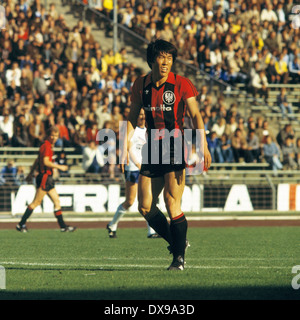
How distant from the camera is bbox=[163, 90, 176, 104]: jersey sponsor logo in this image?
10.0m

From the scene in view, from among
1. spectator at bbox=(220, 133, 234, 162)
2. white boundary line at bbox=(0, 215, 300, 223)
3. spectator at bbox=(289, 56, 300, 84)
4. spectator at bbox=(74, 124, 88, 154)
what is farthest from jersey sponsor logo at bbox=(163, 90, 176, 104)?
A: spectator at bbox=(289, 56, 300, 84)

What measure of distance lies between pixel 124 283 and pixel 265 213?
52.3ft

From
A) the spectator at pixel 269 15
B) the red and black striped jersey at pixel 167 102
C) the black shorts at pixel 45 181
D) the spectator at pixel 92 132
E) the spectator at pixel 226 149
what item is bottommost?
the black shorts at pixel 45 181

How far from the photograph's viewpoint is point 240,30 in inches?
1212

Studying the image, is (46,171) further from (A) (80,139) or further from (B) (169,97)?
(B) (169,97)

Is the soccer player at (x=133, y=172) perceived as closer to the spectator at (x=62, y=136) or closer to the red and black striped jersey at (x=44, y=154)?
the red and black striped jersey at (x=44, y=154)

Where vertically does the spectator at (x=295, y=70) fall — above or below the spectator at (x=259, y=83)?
above

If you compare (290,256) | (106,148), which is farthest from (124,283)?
(106,148)

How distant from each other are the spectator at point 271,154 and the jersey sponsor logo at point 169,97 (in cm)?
1671

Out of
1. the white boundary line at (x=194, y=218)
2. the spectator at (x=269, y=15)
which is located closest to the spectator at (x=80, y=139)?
the white boundary line at (x=194, y=218)

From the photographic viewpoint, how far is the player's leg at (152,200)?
10164 mm

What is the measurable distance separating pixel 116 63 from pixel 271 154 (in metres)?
5.84
